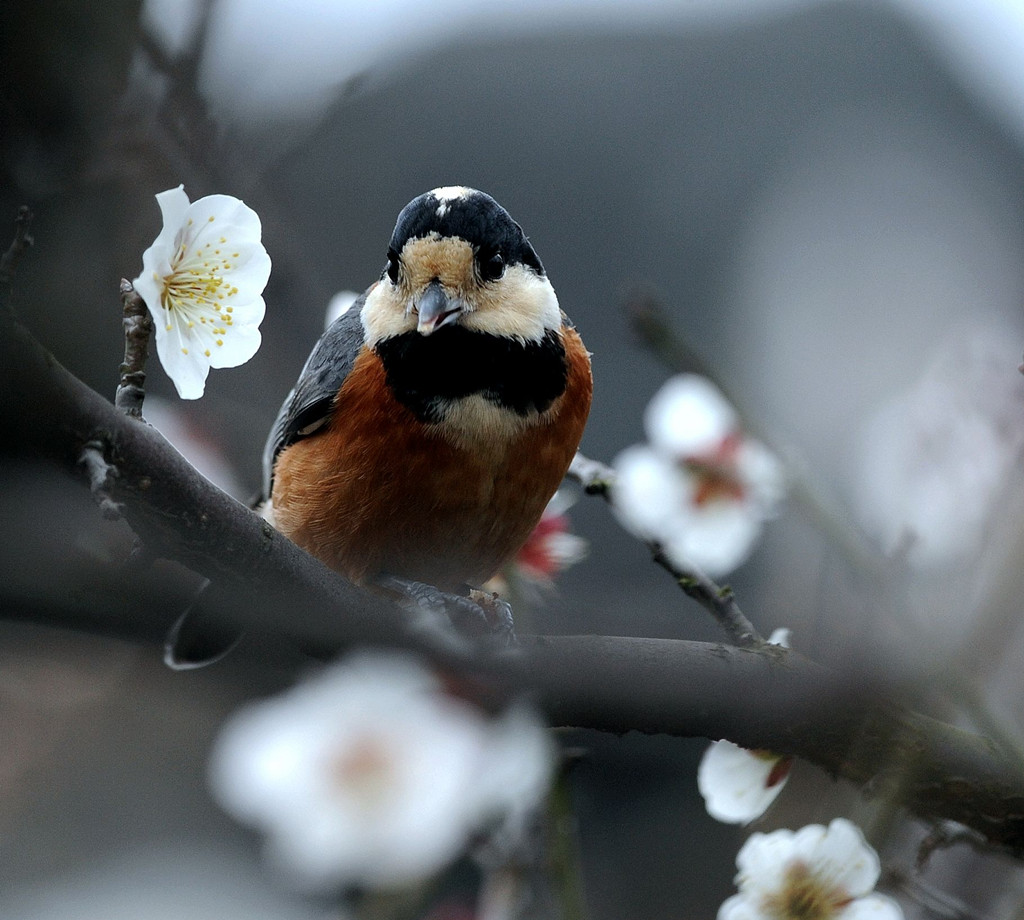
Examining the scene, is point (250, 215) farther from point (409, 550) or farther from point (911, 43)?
point (911, 43)

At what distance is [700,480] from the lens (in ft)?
7.50

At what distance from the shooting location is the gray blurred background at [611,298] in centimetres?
190

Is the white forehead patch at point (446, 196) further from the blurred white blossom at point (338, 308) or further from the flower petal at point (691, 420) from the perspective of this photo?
the flower petal at point (691, 420)

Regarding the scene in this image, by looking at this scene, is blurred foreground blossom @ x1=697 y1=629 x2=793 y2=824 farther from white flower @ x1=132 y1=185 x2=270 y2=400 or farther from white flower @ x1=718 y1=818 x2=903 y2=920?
white flower @ x1=132 y1=185 x2=270 y2=400

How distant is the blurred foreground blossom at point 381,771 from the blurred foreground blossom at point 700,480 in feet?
2.10

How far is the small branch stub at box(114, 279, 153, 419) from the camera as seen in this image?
1.24 meters

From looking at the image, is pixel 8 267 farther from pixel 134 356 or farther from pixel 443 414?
pixel 443 414

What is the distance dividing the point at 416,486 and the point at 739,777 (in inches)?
30.7

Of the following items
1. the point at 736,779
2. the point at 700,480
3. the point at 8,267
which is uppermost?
the point at 700,480

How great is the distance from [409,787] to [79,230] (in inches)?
43.8

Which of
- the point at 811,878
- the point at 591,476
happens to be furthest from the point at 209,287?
the point at 811,878

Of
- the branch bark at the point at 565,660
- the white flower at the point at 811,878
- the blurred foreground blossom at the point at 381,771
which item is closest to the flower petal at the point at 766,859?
the white flower at the point at 811,878

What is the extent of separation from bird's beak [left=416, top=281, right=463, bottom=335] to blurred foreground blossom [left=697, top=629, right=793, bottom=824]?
0.77 m

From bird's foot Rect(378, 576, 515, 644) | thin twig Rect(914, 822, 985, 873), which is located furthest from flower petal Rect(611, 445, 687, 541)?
thin twig Rect(914, 822, 985, 873)
